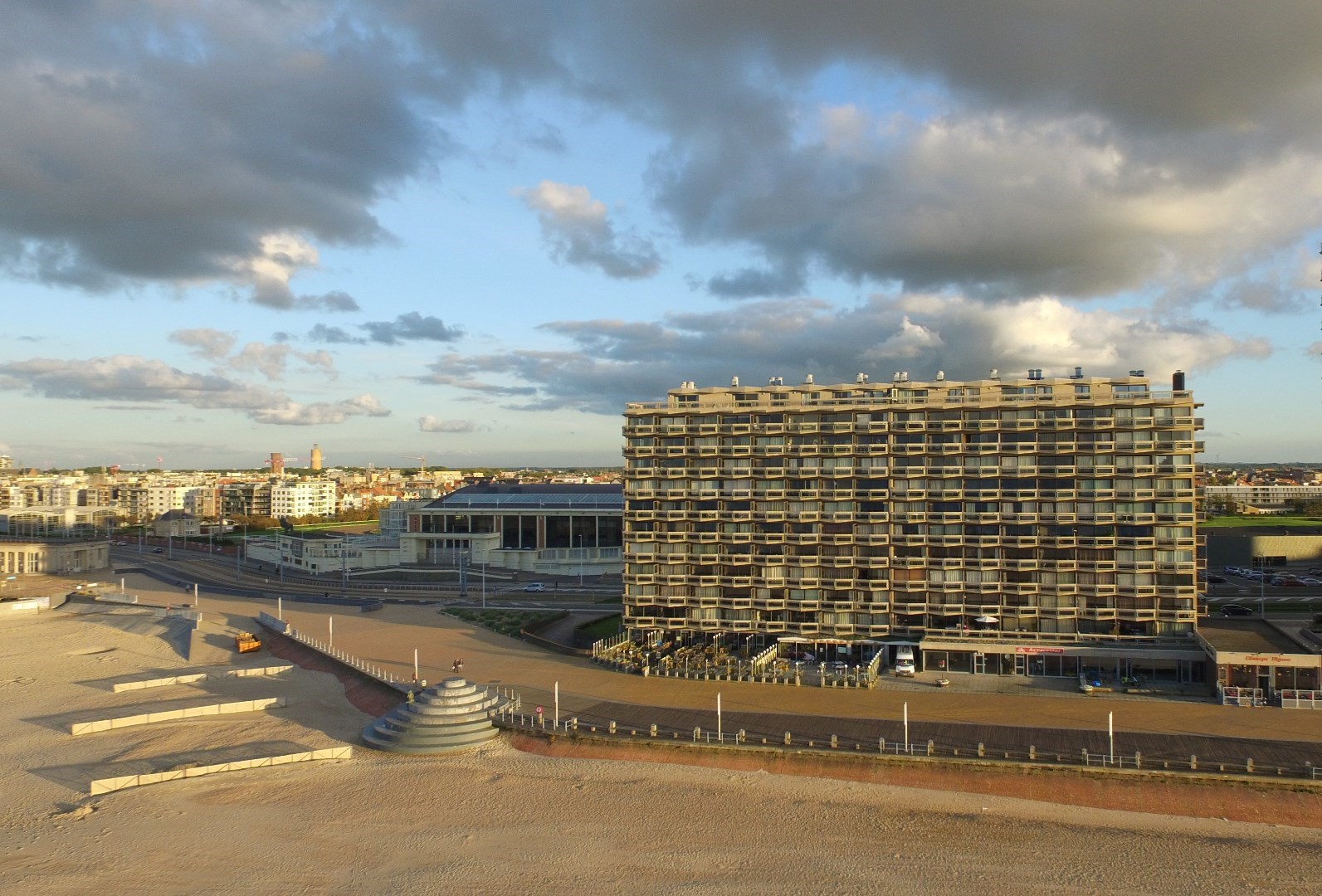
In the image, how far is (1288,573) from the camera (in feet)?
348

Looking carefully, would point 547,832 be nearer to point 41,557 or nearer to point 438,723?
point 438,723

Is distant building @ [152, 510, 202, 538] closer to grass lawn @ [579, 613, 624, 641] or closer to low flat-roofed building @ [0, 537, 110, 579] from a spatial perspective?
low flat-roofed building @ [0, 537, 110, 579]

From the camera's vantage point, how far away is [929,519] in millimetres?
63875

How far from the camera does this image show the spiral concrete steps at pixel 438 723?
46250 millimetres

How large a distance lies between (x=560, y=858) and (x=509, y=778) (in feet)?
30.6

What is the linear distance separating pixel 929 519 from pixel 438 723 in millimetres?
38354

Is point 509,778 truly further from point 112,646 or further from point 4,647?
point 4,647

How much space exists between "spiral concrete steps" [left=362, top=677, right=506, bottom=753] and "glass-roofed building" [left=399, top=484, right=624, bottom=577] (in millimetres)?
80262

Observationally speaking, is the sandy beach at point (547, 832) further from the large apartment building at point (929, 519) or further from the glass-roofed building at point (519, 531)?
the glass-roofed building at point (519, 531)

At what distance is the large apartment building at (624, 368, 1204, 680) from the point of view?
5997cm

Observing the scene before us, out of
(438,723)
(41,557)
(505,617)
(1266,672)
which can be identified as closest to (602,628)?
(505,617)

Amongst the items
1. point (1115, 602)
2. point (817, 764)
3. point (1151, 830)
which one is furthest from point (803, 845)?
point (1115, 602)

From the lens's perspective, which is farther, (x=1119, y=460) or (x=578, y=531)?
(x=578, y=531)

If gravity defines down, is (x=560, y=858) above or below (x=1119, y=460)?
below
